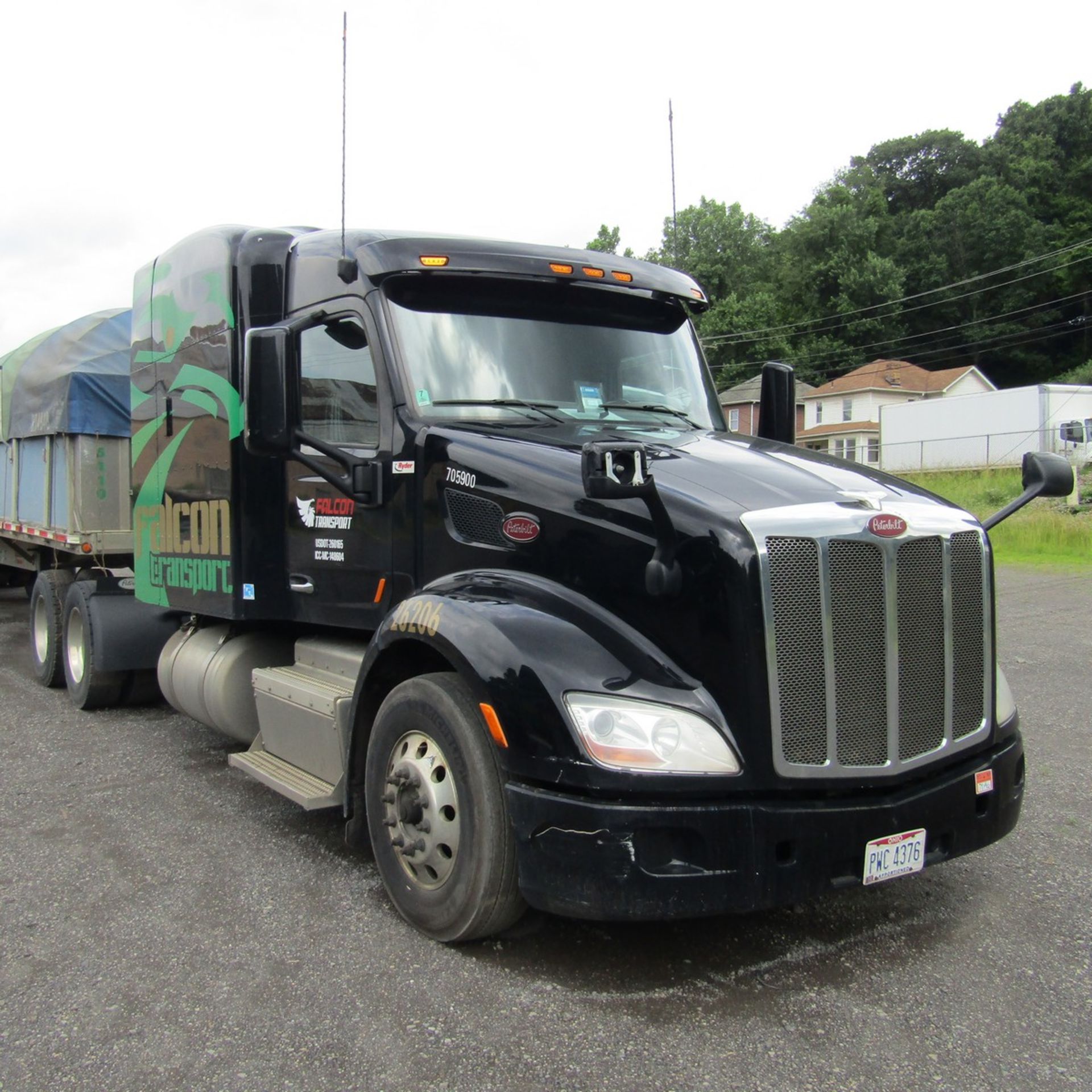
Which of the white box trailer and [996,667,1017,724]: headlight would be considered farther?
the white box trailer

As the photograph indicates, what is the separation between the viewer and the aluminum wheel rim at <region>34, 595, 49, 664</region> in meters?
9.00

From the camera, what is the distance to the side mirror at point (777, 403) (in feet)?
18.5

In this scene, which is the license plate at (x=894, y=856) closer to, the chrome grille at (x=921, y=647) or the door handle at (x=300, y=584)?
the chrome grille at (x=921, y=647)

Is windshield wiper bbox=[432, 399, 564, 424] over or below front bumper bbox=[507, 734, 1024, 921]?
over

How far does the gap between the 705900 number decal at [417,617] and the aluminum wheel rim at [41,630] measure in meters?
5.97

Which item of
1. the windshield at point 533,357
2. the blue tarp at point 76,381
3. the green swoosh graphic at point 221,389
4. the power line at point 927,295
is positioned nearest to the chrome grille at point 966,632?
the windshield at point 533,357

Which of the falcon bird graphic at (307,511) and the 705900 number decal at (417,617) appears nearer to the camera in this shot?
the 705900 number decal at (417,617)

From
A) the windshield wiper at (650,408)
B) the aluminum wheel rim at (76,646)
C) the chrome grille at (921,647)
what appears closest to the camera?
the chrome grille at (921,647)

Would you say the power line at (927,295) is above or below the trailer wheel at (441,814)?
above

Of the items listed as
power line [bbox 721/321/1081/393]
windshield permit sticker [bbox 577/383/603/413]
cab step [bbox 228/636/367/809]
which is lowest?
cab step [bbox 228/636/367/809]

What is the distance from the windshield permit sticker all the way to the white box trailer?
37806 millimetres

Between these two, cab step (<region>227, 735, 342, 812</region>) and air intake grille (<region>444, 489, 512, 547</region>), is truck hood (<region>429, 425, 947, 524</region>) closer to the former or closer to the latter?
air intake grille (<region>444, 489, 512, 547</region>)

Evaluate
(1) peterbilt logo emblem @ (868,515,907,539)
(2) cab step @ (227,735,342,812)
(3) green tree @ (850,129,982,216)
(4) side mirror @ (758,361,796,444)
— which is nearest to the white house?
(3) green tree @ (850,129,982,216)

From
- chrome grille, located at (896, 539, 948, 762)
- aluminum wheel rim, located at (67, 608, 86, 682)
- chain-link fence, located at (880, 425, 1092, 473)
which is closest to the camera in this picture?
chrome grille, located at (896, 539, 948, 762)
